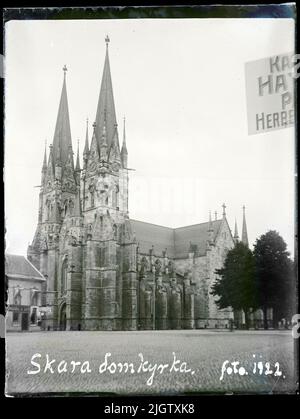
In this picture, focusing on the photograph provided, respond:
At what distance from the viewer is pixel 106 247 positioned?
53.6 feet

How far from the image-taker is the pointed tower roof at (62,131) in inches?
471

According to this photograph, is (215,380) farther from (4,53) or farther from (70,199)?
(4,53)

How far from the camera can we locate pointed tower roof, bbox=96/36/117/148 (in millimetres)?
12148

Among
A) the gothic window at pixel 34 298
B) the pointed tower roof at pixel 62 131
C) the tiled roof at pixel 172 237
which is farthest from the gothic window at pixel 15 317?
the tiled roof at pixel 172 237

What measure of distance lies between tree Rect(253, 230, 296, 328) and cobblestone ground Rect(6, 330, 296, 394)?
53cm

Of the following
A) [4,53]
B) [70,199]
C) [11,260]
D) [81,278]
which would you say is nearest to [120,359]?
[11,260]

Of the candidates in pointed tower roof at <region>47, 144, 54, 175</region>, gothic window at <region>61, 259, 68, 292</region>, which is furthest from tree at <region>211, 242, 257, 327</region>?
pointed tower roof at <region>47, 144, 54, 175</region>

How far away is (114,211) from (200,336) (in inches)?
159

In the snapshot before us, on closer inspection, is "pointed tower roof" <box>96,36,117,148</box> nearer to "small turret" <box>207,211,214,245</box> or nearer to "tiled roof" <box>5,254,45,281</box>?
"small turret" <box>207,211,214,245</box>

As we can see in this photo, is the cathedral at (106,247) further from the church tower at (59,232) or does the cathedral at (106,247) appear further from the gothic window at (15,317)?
the gothic window at (15,317)

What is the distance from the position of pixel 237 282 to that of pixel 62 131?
188 inches

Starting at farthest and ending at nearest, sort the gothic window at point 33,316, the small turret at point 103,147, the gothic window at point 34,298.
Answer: the small turret at point 103,147 < the gothic window at point 34,298 < the gothic window at point 33,316

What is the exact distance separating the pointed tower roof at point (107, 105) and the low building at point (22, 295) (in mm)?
3315
